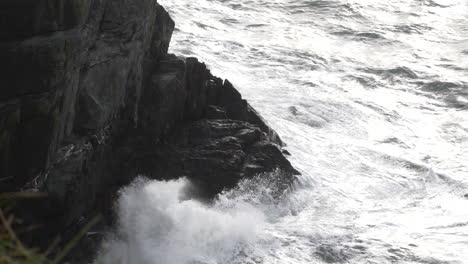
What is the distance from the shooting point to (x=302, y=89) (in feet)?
64.5

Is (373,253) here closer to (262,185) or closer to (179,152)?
(262,185)

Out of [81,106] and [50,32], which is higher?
[50,32]

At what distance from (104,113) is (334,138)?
276 inches

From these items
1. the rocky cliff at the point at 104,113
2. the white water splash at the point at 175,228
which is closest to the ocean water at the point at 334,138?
the white water splash at the point at 175,228

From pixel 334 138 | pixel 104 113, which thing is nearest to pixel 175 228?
pixel 104 113

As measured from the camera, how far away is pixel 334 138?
1762cm

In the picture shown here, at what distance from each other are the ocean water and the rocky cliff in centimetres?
47

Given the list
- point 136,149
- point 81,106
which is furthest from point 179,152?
point 81,106

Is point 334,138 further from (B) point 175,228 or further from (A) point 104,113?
(A) point 104,113

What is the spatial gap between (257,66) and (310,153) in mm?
4593

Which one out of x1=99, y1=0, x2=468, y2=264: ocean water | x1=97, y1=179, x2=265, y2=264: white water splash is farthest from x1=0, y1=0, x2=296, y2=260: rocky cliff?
x1=99, y1=0, x2=468, y2=264: ocean water

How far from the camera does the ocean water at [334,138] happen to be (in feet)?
41.1

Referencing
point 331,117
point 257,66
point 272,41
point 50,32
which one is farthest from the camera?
point 272,41

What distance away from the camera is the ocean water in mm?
12531
